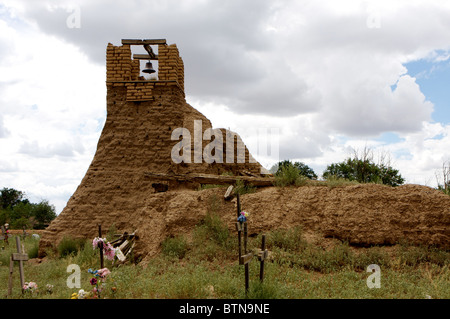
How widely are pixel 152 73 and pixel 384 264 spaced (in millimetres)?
9156

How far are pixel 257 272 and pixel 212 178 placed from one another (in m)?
4.09

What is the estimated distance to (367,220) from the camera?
881 centimetres

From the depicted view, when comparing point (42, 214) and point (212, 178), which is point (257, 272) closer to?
point (212, 178)

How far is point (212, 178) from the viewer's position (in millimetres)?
10953

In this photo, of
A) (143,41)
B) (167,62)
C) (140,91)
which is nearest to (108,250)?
(140,91)

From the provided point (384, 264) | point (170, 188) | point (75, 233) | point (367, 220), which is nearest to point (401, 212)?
point (367, 220)

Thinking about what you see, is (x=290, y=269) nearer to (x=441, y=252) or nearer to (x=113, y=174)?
(x=441, y=252)

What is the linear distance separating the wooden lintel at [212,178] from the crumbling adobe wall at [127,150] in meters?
0.30

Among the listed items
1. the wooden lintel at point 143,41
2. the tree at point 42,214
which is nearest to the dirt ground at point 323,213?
the wooden lintel at point 143,41

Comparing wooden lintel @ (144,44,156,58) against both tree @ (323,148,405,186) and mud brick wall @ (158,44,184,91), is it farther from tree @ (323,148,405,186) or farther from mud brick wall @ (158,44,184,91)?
tree @ (323,148,405,186)

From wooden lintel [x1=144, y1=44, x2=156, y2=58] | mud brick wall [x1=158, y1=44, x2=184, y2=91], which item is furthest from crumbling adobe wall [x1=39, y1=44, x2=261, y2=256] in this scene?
wooden lintel [x1=144, y1=44, x2=156, y2=58]

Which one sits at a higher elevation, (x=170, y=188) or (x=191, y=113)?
(x=191, y=113)

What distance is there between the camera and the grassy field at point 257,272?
6.35 metres

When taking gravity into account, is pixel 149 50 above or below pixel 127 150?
above
